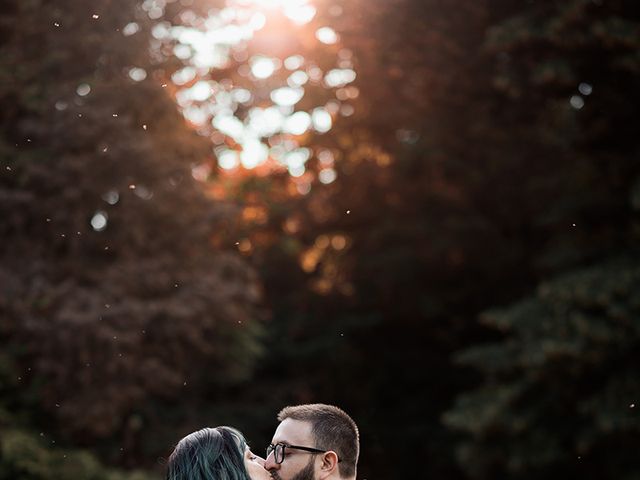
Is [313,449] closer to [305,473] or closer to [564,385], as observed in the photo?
[305,473]

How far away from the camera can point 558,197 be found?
16.9 metres

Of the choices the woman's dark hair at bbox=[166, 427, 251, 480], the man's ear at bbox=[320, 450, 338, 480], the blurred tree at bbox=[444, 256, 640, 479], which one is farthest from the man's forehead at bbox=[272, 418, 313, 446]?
the blurred tree at bbox=[444, 256, 640, 479]

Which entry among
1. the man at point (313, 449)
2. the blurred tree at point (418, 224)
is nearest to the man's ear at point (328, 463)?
the man at point (313, 449)

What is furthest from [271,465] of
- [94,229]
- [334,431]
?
[94,229]

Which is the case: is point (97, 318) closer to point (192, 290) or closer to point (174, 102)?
point (192, 290)

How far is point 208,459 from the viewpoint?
3.89m

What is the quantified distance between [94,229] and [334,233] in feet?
23.4

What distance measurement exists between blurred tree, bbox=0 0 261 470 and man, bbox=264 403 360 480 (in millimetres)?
8858

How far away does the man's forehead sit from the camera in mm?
4242

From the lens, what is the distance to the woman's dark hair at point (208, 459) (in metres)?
3.86

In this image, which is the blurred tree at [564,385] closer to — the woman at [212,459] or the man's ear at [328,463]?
the man's ear at [328,463]

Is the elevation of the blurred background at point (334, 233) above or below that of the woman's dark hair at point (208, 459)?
below

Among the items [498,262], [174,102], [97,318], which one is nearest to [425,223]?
[498,262]

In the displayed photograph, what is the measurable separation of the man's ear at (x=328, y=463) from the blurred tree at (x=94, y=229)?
8.92 meters
